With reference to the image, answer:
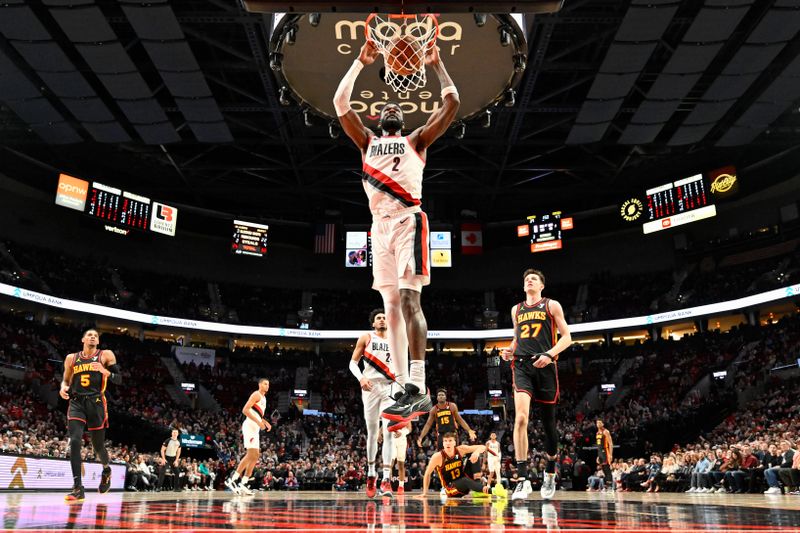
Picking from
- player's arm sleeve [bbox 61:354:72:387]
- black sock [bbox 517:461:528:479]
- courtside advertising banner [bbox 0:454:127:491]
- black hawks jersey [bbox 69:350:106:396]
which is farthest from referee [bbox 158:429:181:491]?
black sock [bbox 517:461:528:479]

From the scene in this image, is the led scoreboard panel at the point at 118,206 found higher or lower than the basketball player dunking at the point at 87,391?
higher

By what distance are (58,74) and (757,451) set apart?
21.9 metres

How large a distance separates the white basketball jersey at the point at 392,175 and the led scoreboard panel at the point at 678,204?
26.0 m

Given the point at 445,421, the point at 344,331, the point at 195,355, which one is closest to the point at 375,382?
A: the point at 445,421

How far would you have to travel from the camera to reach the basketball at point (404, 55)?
684cm

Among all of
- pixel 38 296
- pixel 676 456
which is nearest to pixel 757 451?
pixel 676 456

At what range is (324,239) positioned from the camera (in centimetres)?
3484

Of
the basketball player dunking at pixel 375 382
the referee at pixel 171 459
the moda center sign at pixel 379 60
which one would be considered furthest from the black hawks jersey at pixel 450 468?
the referee at pixel 171 459

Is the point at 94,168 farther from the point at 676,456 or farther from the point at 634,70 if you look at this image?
the point at 676,456

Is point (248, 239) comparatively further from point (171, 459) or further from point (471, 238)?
point (171, 459)

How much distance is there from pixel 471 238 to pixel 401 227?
30.1 meters

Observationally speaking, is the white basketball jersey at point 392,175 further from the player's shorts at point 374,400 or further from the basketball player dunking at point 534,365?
the player's shorts at point 374,400

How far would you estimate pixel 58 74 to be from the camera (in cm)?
1845

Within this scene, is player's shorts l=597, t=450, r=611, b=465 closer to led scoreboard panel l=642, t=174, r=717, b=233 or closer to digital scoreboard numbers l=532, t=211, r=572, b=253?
led scoreboard panel l=642, t=174, r=717, b=233
